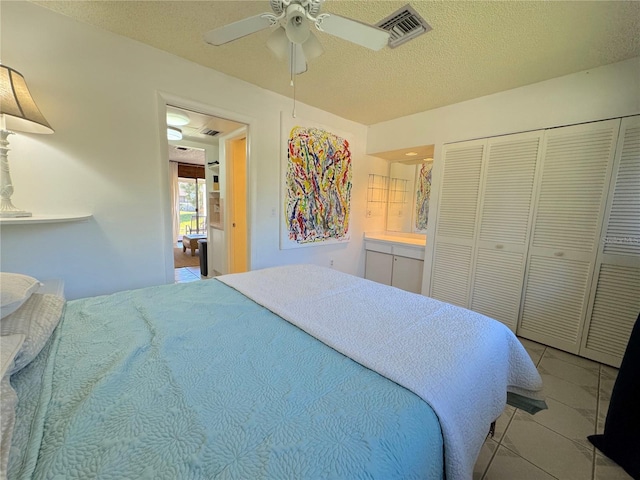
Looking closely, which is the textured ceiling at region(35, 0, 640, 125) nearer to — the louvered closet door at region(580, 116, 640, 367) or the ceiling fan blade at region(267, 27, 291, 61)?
the ceiling fan blade at region(267, 27, 291, 61)

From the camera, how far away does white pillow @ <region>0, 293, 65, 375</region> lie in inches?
32.6

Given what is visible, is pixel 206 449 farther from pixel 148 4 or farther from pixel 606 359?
pixel 606 359

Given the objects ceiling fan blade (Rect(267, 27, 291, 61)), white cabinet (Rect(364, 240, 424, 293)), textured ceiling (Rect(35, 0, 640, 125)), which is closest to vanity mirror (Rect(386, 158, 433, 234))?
white cabinet (Rect(364, 240, 424, 293))

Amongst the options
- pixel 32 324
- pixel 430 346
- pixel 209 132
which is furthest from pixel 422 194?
pixel 32 324

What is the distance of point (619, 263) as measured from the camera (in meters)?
2.01

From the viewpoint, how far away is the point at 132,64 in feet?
6.35

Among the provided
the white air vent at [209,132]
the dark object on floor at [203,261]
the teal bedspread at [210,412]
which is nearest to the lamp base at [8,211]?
the teal bedspread at [210,412]

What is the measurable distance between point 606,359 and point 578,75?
2326 mm

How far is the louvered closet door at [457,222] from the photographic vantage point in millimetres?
2749

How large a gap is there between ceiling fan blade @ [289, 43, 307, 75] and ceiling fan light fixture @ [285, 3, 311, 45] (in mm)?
130

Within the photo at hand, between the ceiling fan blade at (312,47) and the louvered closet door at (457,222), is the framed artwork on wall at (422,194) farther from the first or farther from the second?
the ceiling fan blade at (312,47)

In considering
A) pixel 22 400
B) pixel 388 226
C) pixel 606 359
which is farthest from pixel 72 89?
pixel 606 359

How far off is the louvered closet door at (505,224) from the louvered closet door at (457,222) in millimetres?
94

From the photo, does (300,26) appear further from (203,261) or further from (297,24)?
(203,261)
